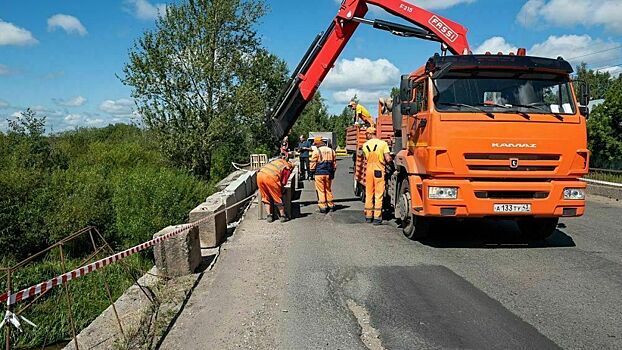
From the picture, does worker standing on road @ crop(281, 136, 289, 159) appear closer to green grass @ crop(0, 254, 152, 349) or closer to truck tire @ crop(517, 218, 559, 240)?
green grass @ crop(0, 254, 152, 349)

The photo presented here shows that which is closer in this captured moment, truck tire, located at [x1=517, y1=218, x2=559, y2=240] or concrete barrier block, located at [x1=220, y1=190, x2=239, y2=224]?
truck tire, located at [x1=517, y1=218, x2=559, y2=240]

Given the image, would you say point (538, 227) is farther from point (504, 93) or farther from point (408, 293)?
point (408, 293)

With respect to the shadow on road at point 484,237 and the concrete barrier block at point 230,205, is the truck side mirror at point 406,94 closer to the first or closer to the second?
the shadow on road at point 484,237

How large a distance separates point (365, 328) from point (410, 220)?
12.6 ft

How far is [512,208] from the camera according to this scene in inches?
281

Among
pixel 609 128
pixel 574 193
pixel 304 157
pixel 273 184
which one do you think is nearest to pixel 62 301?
pixel 273 184

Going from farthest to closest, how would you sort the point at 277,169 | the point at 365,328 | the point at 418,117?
the point at 277,169 → the point at 418,117 → the point at 365,328

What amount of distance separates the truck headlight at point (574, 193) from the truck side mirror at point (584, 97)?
1085mm

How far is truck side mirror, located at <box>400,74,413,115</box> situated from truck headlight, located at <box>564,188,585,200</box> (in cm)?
249

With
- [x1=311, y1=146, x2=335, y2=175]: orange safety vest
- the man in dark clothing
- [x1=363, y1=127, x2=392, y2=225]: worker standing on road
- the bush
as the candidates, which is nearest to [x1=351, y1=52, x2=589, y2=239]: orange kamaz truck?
[x1=363, y1=127, x2=392, y2=225]: worker standing on road

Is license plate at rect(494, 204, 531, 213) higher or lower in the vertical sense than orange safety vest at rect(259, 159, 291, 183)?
lower

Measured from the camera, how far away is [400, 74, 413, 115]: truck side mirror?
797cm

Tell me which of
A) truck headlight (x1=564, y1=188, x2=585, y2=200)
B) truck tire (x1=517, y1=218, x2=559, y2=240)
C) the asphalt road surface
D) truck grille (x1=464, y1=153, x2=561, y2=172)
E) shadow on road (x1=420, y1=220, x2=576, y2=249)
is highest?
truck grille (x1=464, y1=153, x2=561, y2=172)

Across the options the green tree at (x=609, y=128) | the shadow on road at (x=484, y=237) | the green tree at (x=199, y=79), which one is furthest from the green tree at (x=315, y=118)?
the shadow on road at (x=484, y=237)
